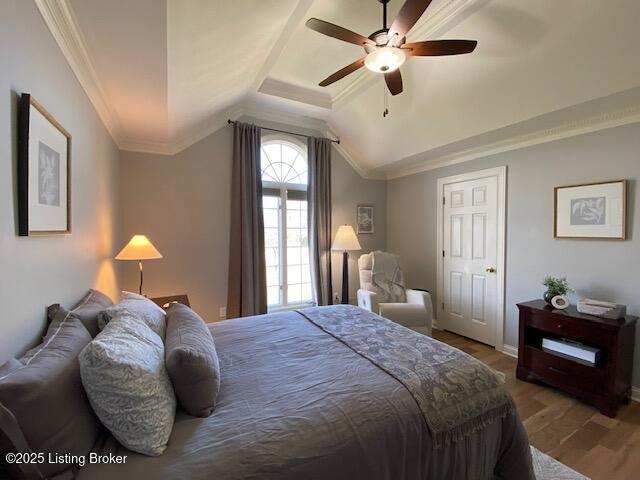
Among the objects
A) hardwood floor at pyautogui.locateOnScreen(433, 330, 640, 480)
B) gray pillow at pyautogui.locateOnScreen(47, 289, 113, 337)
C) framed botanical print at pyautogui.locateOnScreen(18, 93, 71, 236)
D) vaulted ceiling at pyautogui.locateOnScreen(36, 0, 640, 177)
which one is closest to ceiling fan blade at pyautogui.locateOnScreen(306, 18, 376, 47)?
vaulted ceiling at pyautogui.locateOnScreen(36, 0, 640, 177)

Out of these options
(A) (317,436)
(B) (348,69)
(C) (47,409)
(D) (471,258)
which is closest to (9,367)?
(C) (47,409)

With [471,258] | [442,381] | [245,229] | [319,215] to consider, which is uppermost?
[319,215]

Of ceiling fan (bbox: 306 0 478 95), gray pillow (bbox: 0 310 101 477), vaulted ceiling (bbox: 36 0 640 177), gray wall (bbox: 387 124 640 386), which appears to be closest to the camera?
gray pillow (bbox: 0 310 101 477)

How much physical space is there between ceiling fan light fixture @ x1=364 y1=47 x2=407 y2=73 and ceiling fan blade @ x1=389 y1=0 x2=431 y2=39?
0.25ft

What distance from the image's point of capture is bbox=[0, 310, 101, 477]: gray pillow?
0.72m

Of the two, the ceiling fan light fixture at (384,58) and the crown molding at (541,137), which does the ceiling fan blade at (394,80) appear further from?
the crown molding at (541,137)

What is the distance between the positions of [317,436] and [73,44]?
87.4 inches

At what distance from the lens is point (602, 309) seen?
89.5 inches

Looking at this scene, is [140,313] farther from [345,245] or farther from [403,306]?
[345,245]

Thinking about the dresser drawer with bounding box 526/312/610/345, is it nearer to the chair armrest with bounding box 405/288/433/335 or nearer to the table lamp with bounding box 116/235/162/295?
the chair armrest with bounding box 405/288/433/335

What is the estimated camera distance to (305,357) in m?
1.57

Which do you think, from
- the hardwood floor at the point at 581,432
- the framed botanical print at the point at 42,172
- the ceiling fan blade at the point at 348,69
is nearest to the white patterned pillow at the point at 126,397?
the framed botanical print at the point at 42,172

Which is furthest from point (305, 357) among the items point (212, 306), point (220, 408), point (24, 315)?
point (212, 306)

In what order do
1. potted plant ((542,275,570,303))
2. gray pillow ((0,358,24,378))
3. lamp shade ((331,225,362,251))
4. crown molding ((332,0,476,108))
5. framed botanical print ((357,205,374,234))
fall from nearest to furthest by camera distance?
1. gray pillow ((0,358,24,378))
2. crown molding ((332,0,476,108))
3. potted plant ((542,275,570,303))
4. lamp shade ((331,225,362,251))
5. framed botanical print ((357,205,374,234))
